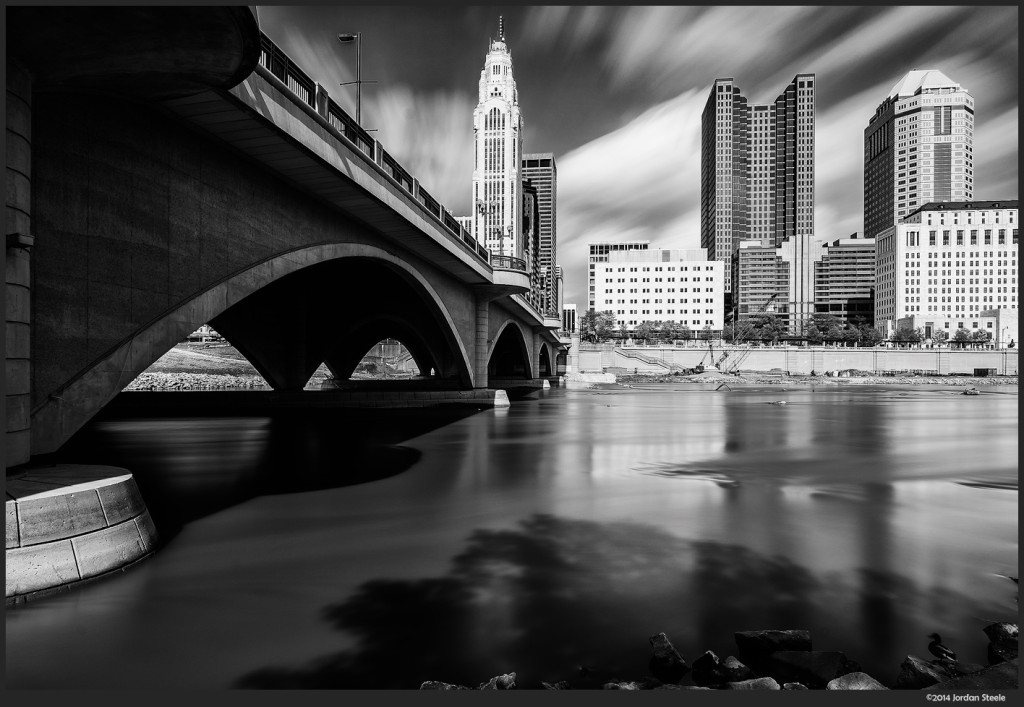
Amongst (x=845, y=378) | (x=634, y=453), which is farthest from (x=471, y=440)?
(x=845, y=378)

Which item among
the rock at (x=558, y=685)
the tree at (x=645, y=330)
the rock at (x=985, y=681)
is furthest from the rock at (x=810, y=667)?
the tree at (x=645, y=330)

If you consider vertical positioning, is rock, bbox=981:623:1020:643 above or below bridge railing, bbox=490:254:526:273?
below

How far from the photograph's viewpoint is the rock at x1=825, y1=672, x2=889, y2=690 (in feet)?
16.6

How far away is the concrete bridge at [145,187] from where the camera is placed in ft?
24.7

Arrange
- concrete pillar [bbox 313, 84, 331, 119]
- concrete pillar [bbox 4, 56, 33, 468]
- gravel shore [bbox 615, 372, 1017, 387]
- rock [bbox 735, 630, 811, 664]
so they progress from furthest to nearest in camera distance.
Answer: gravel shore [bbox 615, 372, 1017, 387] → concrete pillar [bbox 313, 84, 331, 119] → concrete pillar [bbox 4, 56, 33, 468] → rock [bbox 735, 630, 811, 664]

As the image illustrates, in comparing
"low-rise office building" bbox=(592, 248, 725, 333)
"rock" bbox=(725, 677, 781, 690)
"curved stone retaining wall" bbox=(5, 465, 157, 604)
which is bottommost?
"rock" bbox=(725, 677, 781, 690)

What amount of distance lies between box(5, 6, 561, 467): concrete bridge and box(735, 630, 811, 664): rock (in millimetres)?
9054

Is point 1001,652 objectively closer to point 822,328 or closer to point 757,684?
point 757,684

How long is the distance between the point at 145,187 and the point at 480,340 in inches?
1207

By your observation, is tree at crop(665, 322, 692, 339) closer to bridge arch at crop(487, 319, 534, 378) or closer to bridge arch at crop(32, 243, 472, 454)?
bridge arch at crop(487, 319, 534, 378)

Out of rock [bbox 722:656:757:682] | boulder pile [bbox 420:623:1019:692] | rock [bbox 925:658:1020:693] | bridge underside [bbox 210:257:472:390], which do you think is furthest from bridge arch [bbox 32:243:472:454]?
bridge underside [bbox 210:257:472:390]

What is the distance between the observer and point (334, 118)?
16.5m

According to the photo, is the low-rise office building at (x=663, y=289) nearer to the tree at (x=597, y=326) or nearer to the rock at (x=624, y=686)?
the tree at (x=597, y=326)

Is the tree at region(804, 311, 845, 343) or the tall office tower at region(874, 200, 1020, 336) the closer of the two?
the tree at region(804, 311, 845, 343)
